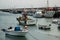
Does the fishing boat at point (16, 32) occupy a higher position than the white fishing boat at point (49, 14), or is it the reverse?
the fishing boat at point (16, 32)

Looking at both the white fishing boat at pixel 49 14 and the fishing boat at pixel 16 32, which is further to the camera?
the white fishing boat at pixel 49 14

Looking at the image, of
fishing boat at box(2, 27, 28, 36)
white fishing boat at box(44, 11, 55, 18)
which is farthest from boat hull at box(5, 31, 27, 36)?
white fishing boat at box(44, 11, 55, 18)

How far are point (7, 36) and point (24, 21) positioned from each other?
16.9 m

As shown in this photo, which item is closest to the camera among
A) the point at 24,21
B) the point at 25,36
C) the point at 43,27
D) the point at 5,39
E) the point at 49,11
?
the point at 5,39

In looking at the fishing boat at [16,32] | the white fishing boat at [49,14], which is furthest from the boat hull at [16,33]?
the white fishing boat at [49,14]

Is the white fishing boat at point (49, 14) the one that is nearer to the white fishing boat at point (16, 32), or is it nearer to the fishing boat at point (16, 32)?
the white fishing boat at point (16, 32)

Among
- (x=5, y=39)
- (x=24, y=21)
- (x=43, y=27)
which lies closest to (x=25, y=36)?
(x=5, y=39)

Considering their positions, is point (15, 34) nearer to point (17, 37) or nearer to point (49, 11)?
point (17, 37)

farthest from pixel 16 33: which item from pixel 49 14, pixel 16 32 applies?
pixel 49 14

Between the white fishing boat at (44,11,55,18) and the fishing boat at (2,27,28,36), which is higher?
the fishing boat at (2,27,28,36)

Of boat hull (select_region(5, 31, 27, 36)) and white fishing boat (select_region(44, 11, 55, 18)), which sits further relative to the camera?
white fishing boat (select_region(44, 11, 55, 18))

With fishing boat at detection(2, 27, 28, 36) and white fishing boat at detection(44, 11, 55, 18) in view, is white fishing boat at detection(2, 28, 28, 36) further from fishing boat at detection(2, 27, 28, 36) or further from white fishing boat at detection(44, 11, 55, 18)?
white fishing boat at detection(44, 11, 55, 18)

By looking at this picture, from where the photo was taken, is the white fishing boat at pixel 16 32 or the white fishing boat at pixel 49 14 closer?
the white fishing boat at pixel 16 32

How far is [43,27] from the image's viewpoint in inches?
1686
